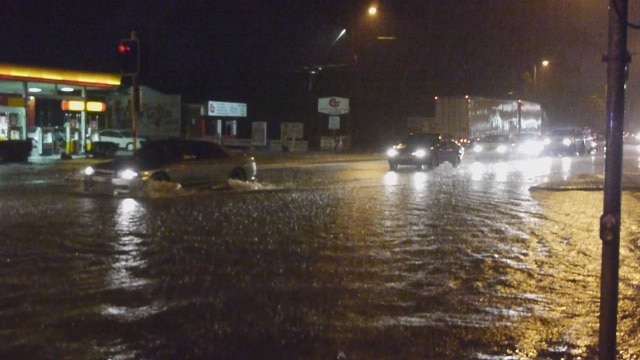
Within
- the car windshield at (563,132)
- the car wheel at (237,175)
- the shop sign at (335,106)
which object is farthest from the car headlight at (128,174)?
the car windshield at (563,132)

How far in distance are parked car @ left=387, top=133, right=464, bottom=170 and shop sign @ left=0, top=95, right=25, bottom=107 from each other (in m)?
17.0

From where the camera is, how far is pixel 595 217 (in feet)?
59.4

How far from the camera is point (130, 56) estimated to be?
24.9 metres

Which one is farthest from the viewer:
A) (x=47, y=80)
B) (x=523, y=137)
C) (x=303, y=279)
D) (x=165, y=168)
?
(x=523, y=137)

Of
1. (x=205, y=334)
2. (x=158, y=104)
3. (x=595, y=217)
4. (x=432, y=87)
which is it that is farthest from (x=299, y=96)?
(x=205, y=334)

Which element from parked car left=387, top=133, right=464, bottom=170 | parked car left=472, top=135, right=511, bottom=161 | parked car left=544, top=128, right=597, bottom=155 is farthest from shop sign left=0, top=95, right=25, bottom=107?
parked car left=544, top=128, right=597, bottom=155

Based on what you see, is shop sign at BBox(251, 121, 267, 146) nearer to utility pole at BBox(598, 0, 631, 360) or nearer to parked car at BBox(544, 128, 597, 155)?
parked car at BBox(544, 128, 597, 155)

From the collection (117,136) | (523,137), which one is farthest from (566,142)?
(117,136)

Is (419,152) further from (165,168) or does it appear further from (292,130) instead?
(292,130)

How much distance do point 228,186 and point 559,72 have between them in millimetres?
87543

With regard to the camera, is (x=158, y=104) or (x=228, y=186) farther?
(x=158, y=104)

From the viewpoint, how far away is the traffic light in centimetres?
2484

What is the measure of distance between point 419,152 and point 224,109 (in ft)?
68.2

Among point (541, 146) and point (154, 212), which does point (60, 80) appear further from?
point (541, 146)
